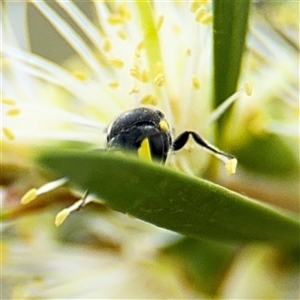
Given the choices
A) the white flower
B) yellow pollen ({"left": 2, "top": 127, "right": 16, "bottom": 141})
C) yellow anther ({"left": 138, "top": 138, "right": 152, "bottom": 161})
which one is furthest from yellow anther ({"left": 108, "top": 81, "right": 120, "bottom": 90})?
yellow anther ({"left": 138, "top": 138, "right": 152, "bottom": 161})

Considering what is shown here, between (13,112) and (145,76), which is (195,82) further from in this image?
(13,112)

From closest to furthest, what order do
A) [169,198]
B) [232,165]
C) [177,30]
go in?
[169,198]
[232,165]
[177,30]

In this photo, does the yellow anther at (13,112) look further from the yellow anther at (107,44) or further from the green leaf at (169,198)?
the green leaf at (169,198)

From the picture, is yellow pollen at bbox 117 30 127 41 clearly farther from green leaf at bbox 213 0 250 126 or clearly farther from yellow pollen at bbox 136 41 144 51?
green leaf at bbox 213 0 250 126

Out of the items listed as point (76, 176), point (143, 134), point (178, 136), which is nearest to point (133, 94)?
point (178, 136)

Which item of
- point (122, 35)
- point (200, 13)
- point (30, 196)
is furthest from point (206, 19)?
point (30, 196)
